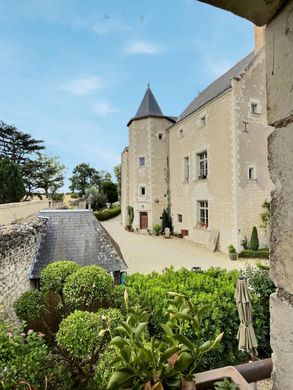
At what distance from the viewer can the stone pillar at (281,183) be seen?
0.69 meters

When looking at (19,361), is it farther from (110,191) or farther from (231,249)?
(110,191)

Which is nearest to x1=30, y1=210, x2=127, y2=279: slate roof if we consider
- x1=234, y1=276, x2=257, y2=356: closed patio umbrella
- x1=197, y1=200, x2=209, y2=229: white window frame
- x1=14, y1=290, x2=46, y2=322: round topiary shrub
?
x1=14, y1=290, x2=46, y2=322: round topiary shrub

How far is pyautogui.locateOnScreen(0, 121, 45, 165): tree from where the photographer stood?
102 feet

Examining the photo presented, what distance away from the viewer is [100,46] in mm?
1184

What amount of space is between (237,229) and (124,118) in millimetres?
13425

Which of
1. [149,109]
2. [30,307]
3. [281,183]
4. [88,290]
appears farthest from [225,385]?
[149,109]

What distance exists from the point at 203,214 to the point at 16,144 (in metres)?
27.0

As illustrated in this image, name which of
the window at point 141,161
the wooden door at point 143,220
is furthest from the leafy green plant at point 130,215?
the window at point 141,161

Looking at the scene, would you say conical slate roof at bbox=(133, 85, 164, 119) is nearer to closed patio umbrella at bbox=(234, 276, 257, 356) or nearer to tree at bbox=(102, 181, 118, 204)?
closed patio umbrella at bbox=(234, 276, 257, 356)

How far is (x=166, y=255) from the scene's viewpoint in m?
12.2

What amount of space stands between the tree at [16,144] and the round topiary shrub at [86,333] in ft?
108

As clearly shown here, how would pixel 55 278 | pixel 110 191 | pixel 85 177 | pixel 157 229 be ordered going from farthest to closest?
pixel 85 177 → pixel 110 191 → pixel 157 229 → pixel 55 278

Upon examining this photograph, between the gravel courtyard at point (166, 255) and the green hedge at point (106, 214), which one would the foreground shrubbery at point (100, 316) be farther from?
the green hedge at point (106, 214)

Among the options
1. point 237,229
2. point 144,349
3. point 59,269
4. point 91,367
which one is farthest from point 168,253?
point 144,349
